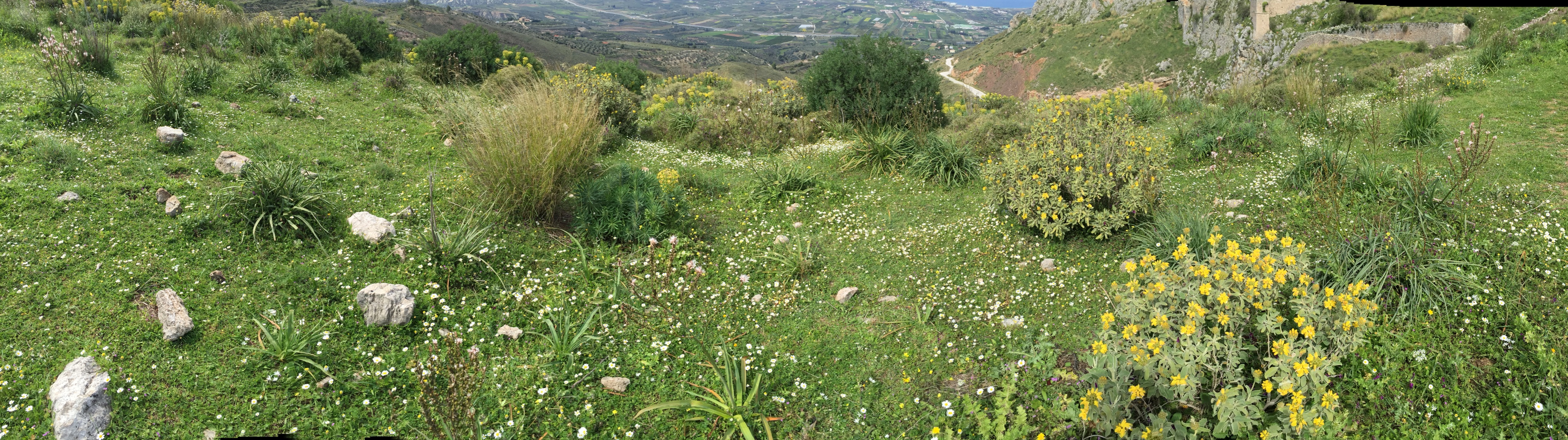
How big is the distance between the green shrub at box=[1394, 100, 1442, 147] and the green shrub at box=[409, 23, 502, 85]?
13509mm

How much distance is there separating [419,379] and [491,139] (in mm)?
2752

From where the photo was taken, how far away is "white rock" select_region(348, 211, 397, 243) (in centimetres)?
576

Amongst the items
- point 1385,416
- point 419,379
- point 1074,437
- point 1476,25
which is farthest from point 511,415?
point 1476,25

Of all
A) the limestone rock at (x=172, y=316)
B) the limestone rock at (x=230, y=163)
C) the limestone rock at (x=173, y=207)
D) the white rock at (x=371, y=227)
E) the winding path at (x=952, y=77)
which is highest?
the limestone rock at (x=230, y=163)

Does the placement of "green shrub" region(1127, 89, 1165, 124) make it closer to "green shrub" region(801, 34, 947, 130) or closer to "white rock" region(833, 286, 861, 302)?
"green shrub" region(801, 34, 947, 130)

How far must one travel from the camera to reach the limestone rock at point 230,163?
6.67 meters

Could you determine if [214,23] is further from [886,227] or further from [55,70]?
[886,227]

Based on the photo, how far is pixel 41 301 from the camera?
179 inches

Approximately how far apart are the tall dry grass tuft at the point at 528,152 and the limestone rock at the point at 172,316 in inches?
92.4

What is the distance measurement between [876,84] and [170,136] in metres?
8.75

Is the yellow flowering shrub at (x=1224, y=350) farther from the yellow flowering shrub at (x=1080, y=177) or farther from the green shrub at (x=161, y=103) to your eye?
the green shrub at (x=161, y=103)

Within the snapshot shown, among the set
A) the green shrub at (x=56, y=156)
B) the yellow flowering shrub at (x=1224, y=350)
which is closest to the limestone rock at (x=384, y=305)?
the green shrub at (x=56, y=156)

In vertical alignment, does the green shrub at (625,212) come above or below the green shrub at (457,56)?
below

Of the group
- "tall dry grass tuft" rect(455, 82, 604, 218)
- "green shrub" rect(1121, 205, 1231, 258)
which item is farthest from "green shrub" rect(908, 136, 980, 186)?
"tall dry grass tuft" rect(455, 82, 604, 218)
